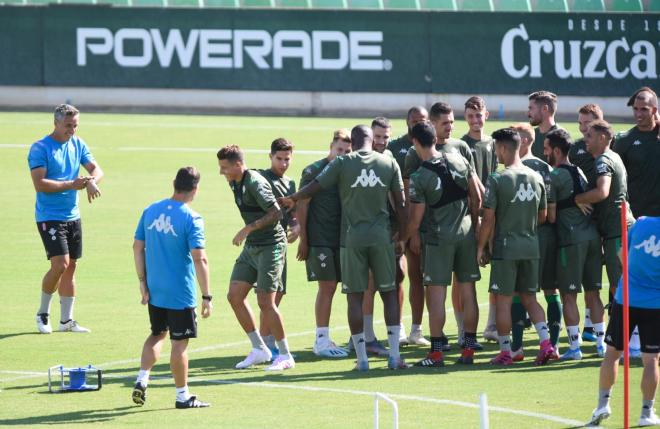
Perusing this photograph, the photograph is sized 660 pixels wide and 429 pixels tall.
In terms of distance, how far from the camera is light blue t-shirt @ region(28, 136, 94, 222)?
14.2m

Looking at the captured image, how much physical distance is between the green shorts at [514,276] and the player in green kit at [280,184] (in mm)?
2097

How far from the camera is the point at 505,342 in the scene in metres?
12.4

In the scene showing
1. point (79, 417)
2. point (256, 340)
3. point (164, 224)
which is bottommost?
point (79, 417)

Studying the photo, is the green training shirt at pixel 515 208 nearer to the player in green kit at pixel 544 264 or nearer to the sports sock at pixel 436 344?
the player in green kit at pixel 544 264

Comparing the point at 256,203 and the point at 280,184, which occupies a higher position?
the point at 280,184

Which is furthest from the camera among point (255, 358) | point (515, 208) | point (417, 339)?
point (417, 339)

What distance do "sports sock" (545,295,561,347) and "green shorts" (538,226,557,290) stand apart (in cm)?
17

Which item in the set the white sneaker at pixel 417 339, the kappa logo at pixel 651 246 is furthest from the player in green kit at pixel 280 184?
the kappa logo at pixel 651 246

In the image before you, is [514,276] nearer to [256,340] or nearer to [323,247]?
[323,247]

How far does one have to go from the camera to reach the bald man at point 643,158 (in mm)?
13195

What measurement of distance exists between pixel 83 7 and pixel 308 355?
23774 millimetres

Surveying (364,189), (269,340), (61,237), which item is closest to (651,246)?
(364,189)

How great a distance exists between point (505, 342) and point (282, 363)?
7.16 ft

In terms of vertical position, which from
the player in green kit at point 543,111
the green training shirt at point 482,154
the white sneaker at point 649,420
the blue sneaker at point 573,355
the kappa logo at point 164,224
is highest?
the player in green kit at point 543,111
